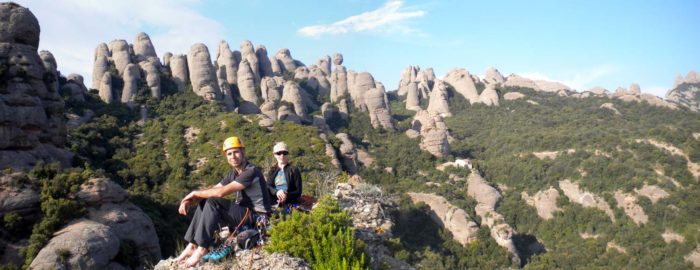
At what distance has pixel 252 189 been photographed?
5.41 metres

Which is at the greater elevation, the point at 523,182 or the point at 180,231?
the point at 180,231

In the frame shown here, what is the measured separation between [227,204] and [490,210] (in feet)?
111

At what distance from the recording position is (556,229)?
3706 cm

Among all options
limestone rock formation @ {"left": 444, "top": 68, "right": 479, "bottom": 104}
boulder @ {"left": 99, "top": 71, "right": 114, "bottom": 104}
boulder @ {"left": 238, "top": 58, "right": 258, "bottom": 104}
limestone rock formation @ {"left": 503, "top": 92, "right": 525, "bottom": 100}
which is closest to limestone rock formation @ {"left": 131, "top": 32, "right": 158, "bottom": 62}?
boulder @ {"left": 99, "top": 71, "right": 114, "bottom": 104}

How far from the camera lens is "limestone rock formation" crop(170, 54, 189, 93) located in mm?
49031

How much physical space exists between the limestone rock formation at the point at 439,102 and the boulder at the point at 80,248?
60.5 m

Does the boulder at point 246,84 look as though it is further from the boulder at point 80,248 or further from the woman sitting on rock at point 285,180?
the woman sitting on rock at point 285,180

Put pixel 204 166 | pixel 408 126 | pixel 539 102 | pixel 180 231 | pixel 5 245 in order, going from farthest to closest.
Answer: pixel 539 102, pixel 408 126, pixel 204 166, pixel 180 231, pixel 5 245

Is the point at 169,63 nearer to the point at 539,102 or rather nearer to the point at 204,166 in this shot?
the point at 204,166

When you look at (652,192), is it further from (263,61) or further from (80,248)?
(263,61)

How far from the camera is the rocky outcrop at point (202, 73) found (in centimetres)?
4725

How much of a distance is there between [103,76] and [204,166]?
20.7 meters

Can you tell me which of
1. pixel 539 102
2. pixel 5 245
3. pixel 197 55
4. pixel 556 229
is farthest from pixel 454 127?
pixel 5 245

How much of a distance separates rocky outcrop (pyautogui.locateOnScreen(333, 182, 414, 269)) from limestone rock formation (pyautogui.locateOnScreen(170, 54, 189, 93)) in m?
42.2
